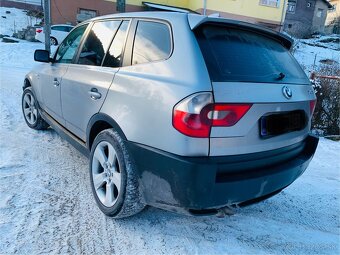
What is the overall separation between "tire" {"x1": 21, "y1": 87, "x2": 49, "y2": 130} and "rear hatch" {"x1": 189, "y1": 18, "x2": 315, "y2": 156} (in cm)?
322

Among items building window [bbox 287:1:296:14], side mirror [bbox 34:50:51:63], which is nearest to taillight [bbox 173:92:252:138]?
side mirror [bbox 34:50:51:63]

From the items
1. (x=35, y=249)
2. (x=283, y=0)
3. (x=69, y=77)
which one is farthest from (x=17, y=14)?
(x=35, y=249)

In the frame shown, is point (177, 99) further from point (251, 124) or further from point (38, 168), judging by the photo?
point (38, 168)

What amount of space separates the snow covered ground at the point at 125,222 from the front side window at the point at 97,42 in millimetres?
1302

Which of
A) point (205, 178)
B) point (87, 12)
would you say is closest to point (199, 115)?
point (205, 178)

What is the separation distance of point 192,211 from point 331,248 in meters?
1.42

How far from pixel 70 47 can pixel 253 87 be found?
99.2 inches

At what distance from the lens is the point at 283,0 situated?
80.5ft

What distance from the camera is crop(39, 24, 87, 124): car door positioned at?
3658 mm

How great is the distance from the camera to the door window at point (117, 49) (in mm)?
2766

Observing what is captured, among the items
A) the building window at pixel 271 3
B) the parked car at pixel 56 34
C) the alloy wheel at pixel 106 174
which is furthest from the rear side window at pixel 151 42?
the building window at pixel 271 3

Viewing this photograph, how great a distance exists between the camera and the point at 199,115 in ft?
6.59

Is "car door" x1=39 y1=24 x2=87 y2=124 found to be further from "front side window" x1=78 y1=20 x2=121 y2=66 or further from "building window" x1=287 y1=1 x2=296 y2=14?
"building window" x1=287 y1=1 x2=296 y2=14

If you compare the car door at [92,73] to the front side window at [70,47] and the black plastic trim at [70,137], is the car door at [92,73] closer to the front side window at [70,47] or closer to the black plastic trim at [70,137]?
the black plastic trim at [70,137]
